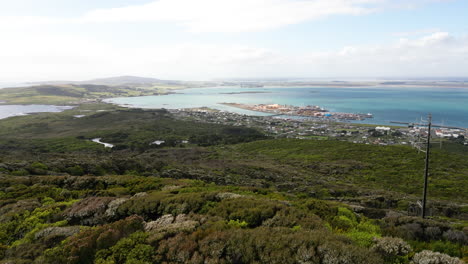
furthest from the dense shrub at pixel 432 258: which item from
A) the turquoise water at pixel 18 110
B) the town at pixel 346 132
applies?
the turquoise water at pixel 18 110

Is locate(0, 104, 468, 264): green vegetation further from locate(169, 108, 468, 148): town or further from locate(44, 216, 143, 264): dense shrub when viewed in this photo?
locate(169, 108, 468, 148): town

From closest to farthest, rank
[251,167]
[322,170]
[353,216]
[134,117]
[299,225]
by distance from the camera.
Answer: [299,225], [353,216], [251,167], [322,170], [134,117]

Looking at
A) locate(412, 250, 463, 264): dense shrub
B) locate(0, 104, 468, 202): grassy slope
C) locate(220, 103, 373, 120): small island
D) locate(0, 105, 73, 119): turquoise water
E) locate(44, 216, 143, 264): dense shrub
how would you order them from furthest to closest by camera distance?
locate(0, 105, 73, 119): turquoise water → locate(220, 103, 373, 120): small island → locate(0, 104, 468, 202): grassy slope → locate(44, 216, 143, 264): dense shrub → locate(412, 250, 463, 264): dense shrub

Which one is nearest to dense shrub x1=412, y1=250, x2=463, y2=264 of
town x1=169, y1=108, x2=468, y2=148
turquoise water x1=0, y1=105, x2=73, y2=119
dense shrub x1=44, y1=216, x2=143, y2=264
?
dense shrub x1=44, y1=216, x2=143, y2=264

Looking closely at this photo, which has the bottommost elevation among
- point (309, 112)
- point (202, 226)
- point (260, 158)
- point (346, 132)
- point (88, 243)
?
point (260, 158)

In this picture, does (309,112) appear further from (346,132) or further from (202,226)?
(202,226)

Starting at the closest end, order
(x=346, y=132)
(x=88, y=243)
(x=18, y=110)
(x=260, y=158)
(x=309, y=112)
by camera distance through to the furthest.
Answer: (x=88, y=243)
(x=260, y=158)
(x=346, y=132)
(x=18, y=110)
(x=309, y=112)

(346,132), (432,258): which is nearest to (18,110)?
(346,132)

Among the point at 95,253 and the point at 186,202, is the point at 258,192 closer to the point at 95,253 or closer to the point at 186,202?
the point at 186,202

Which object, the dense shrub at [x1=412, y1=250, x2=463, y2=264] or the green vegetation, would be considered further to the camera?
the green vegetation

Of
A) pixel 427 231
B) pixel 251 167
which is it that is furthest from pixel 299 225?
pixel 251 167

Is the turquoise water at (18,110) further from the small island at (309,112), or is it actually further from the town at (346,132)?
the small island at (309,112)
